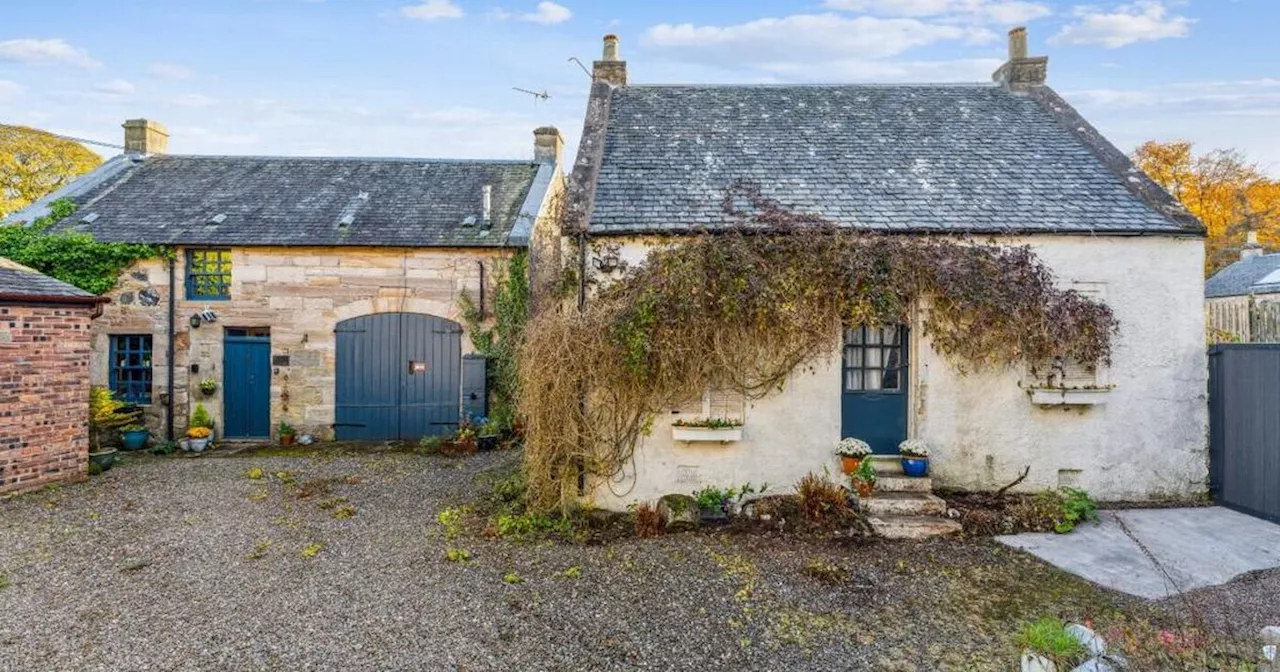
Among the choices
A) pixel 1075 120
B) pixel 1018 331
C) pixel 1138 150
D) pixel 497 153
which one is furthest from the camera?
pixel 1138 150

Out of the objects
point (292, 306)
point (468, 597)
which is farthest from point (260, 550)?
point (292, 306)

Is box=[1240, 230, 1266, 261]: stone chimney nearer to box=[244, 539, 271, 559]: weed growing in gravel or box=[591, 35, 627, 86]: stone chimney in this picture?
box=[591, 35, 627, 86]: stone chimney

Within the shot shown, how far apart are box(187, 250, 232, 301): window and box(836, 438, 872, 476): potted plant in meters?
11.3

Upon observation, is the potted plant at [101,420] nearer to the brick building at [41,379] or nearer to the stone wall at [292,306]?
the brick building at [41,379]

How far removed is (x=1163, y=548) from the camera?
224 inches

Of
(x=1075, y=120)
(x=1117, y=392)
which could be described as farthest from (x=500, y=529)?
(x=1075, y=120)

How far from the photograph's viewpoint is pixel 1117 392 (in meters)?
7.05

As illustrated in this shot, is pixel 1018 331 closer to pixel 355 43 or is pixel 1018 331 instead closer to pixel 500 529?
pixel 500 529

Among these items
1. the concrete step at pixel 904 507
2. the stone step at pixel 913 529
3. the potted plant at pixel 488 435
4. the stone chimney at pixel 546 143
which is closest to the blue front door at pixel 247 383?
the potted plant at pixel 488 435

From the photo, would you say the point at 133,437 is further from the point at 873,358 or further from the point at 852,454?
the point at 873,358

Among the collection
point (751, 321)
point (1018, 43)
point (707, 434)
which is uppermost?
point (1018, 43)

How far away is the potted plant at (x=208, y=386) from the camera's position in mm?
10742

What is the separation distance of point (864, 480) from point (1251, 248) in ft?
98.3

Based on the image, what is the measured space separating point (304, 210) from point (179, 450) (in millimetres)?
5036
